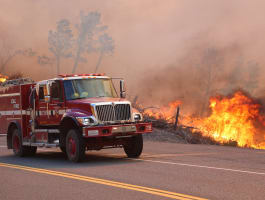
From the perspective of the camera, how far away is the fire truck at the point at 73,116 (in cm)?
1292

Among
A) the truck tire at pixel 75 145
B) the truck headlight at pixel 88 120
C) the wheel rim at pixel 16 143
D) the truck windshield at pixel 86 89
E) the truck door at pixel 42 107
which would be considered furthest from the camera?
the wheel rim at pixel 16 143

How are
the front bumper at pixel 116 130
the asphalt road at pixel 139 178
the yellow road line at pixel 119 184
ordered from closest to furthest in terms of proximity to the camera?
the yellow road line at pixel 119 184 → the asphalt road at pixel 139 178 → the front bumper at pixel 116 130

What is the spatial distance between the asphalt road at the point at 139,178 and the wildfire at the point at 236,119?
16788 mm

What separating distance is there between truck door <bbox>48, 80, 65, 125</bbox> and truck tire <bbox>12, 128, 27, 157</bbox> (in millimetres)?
2048

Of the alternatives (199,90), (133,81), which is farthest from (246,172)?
(133,81)

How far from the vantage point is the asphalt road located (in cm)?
809

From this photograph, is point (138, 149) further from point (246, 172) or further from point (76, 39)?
point (76, 39)

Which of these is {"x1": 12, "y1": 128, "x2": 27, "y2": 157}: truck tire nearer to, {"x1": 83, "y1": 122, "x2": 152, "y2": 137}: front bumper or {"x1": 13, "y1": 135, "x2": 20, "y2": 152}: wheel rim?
{"x1": 13, "y1": 135, "x2": 20, "y2": 152}: wheel rim

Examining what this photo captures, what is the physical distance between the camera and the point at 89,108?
12953 millimetres

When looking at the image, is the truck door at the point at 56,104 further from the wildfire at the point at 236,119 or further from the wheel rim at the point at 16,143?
the wildfire at the point at 236,119

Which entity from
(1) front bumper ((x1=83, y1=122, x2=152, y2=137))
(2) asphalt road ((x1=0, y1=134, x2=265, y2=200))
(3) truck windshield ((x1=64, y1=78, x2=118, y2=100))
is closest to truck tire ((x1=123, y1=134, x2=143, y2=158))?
(2) asphalt road ((x1=0, y1=134, x2=265, y2=200))

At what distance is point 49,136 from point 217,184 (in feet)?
23.4

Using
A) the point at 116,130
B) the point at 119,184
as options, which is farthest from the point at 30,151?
the point at 119,184

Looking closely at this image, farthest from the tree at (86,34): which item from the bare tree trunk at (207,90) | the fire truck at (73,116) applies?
the fire truck at (73,116)
